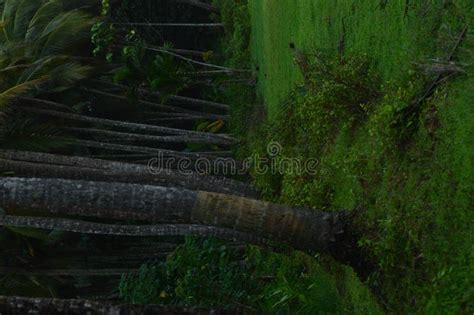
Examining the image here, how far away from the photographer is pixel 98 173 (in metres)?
10.5

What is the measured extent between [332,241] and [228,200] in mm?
1195

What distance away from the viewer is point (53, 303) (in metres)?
5.80

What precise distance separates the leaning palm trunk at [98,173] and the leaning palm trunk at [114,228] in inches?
27.3

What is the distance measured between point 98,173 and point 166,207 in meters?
3.55

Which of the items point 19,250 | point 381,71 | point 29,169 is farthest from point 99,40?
point 381,71

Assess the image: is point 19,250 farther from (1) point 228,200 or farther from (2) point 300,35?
(1) point 228,200

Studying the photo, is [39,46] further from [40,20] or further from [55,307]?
[55,307]

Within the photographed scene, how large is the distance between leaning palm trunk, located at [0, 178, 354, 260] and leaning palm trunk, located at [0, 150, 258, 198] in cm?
321

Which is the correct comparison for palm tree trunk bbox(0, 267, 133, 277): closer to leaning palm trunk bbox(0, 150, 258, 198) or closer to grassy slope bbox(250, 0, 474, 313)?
leaning palm trunk bbox(0, 150, 258, 198)

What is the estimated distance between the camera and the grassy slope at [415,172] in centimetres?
596

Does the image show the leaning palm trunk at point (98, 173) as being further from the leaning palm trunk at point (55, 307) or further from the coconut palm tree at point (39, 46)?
the leaning palm trunk at point (55, 307)

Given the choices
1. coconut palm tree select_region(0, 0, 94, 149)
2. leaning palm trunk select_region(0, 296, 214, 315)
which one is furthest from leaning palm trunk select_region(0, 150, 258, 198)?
leaning palm trunk select_region(0, 296, 214, 315)

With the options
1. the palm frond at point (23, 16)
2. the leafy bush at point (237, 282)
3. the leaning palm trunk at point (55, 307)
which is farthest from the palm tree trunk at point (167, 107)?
the leaning palm trunk at point (55, 307)

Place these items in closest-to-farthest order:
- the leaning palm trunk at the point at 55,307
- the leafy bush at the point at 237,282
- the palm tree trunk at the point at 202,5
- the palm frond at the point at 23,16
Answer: the leaning palm trunk at the point at 55,307, the leafy bush at the point at 237,282, the palm frond at the point at 23,16, the palm tree trunk at the point at 202,5
